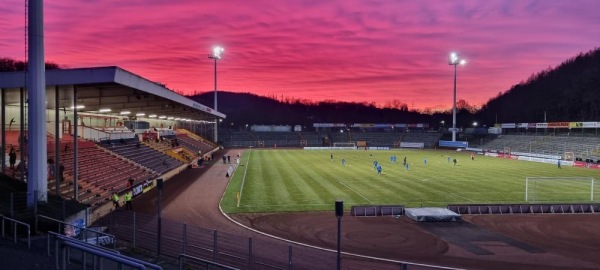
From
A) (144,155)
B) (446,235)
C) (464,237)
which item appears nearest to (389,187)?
(446,235)

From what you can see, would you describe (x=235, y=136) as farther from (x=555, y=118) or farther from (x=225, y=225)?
(x=555, y=118)

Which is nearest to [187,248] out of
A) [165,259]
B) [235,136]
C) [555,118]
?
[165,259]

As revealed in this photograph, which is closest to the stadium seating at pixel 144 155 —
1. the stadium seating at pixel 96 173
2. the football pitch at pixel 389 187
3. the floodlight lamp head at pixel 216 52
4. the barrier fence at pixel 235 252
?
the stadium seating at pixel 96 173

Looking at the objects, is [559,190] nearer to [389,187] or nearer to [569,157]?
[389,187]

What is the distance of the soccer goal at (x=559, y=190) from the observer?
115ft

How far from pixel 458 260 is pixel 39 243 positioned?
51.9 feet

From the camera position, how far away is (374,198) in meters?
34.8

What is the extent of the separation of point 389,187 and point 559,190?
573 inches

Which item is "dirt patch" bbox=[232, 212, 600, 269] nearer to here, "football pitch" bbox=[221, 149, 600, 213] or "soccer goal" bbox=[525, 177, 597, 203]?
"football pitch" bbox=[221, 149, 600, 213]

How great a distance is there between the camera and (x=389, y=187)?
40.6 meters

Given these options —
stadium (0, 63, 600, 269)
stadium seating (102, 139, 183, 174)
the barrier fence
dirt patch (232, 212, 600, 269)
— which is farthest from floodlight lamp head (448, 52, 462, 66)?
the barrier fence

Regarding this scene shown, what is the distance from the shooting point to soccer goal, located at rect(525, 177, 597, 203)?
3495cm

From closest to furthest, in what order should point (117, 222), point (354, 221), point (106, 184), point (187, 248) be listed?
point (187, 248) → point (117, 222) → point (354, 221) → point (106, 184)

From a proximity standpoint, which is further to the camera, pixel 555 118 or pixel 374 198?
pixel 555 118
